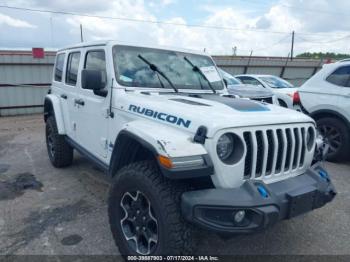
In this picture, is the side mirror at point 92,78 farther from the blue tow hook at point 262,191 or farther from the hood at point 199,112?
the blue tow hook at point 262,191

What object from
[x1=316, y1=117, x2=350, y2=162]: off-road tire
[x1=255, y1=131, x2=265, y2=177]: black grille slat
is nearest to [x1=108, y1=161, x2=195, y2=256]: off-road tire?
[x1=255, y1=131, x2=265, y2=177]: black grille slat

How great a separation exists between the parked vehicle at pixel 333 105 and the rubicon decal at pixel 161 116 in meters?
4.11

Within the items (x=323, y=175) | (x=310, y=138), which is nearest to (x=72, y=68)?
(x=310, y=138)

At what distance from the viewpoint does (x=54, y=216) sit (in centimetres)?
360

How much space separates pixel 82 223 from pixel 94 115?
47.7 inches

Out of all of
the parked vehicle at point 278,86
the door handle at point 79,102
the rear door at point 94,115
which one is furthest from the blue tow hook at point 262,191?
the parked vehicle at point 278,86

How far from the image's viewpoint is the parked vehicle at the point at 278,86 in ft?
29.5

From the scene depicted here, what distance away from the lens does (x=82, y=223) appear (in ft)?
11.3

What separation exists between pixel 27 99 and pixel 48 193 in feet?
26.5

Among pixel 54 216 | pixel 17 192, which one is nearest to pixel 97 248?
pixel 54 216

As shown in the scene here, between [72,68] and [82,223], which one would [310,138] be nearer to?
[82,223]

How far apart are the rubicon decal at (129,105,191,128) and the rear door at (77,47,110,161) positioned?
0.56 m

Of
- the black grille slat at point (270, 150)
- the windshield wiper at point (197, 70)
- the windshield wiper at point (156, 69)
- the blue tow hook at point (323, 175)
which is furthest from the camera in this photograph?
the windshield wiper at point (197, 70)

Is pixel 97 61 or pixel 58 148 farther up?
pixel 97 61
